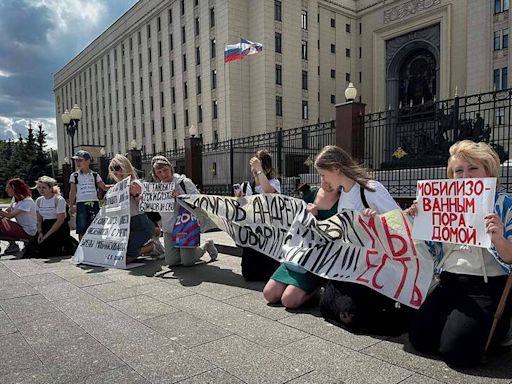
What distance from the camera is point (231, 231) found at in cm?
580

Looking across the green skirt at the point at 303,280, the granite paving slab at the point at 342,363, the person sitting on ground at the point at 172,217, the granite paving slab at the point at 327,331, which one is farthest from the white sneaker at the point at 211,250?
the granite paving slab at the point at 342,363

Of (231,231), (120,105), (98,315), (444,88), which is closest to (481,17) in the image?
(444,88)

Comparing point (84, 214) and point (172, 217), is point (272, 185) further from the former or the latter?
point (84, 214)

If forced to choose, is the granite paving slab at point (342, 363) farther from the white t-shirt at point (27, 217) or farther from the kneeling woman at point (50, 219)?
the white t-shirt at point (27, 217)

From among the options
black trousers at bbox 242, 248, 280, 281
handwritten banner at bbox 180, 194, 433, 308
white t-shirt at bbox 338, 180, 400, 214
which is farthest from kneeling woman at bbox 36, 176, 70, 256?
white t-shirt at bbox 338, 180, 400, 214

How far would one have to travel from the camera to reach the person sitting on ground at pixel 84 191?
8133mm

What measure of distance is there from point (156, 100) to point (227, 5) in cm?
1666

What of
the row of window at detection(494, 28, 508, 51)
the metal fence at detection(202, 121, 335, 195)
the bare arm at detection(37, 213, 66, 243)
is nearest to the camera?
the bare arm at detection(37, 213, 66, 243)

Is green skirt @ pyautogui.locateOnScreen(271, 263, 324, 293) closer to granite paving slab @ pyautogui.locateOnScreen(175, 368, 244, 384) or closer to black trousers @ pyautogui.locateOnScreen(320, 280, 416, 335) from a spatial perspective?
black trousers @ pyautogui.locateOnScreen(320, 280, 416, 335)

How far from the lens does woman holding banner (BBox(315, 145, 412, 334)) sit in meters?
3.73

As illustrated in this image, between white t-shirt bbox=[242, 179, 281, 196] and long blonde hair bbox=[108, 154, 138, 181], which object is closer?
white t-shirt bbox=[242, 179, 281, 196]

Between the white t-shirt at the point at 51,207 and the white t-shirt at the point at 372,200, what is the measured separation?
6.10 metres

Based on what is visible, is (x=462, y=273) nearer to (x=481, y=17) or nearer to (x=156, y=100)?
(x=481, y=17)

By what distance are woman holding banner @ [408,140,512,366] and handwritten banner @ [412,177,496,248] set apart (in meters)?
0.09
